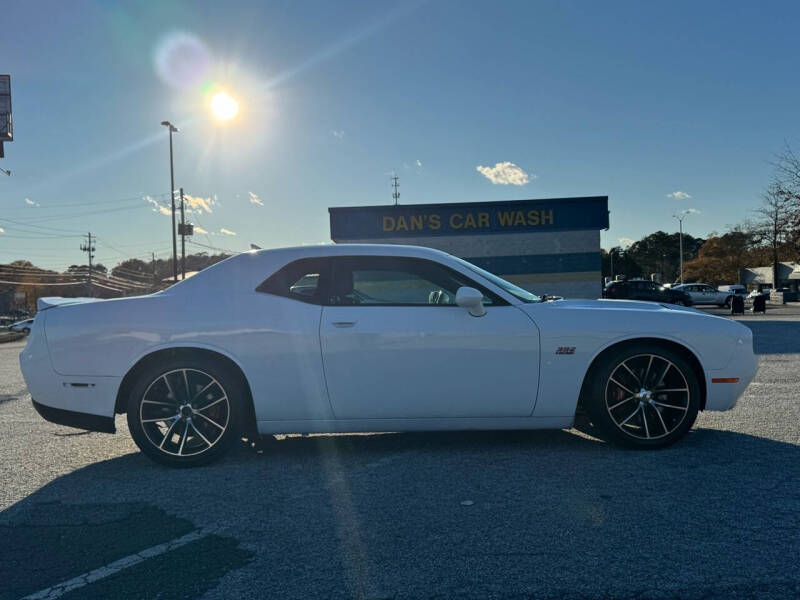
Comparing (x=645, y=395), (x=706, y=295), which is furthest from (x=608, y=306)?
(x=706, y=295)

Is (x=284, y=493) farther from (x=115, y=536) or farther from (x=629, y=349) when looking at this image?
(x=629, y=349)

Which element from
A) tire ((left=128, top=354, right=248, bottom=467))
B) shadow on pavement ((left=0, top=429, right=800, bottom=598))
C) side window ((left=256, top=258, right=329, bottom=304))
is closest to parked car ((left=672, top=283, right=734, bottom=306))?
shadow on pavement ((left=0, top=429, right=800, bottom=598))

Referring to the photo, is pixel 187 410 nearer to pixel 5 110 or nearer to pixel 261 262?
pixel 261 262

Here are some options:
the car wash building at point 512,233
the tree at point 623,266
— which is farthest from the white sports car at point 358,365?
the tree at point 623,266

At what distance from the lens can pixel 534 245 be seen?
29531 mm

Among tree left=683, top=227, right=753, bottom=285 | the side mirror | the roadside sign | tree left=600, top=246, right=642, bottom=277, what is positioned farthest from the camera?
tree left=600, top=246, right=642, bottom=277

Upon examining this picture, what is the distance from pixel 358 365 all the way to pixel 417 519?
1.23 meters

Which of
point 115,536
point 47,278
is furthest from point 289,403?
point 47,278

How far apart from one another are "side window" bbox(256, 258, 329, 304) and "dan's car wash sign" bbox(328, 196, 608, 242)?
24928mm

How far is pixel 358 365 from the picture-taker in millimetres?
3979

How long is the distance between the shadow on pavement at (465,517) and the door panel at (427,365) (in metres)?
0.38

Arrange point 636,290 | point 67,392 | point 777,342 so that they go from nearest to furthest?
point 67,392
point 777,342
point 636,290

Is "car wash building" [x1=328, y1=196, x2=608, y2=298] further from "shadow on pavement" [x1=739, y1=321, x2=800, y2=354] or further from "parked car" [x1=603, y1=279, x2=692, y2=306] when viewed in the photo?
"shadow on pavement" [x1=739, y1=321, x2=800, y2=354]

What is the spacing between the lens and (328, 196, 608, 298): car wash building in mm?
29141
